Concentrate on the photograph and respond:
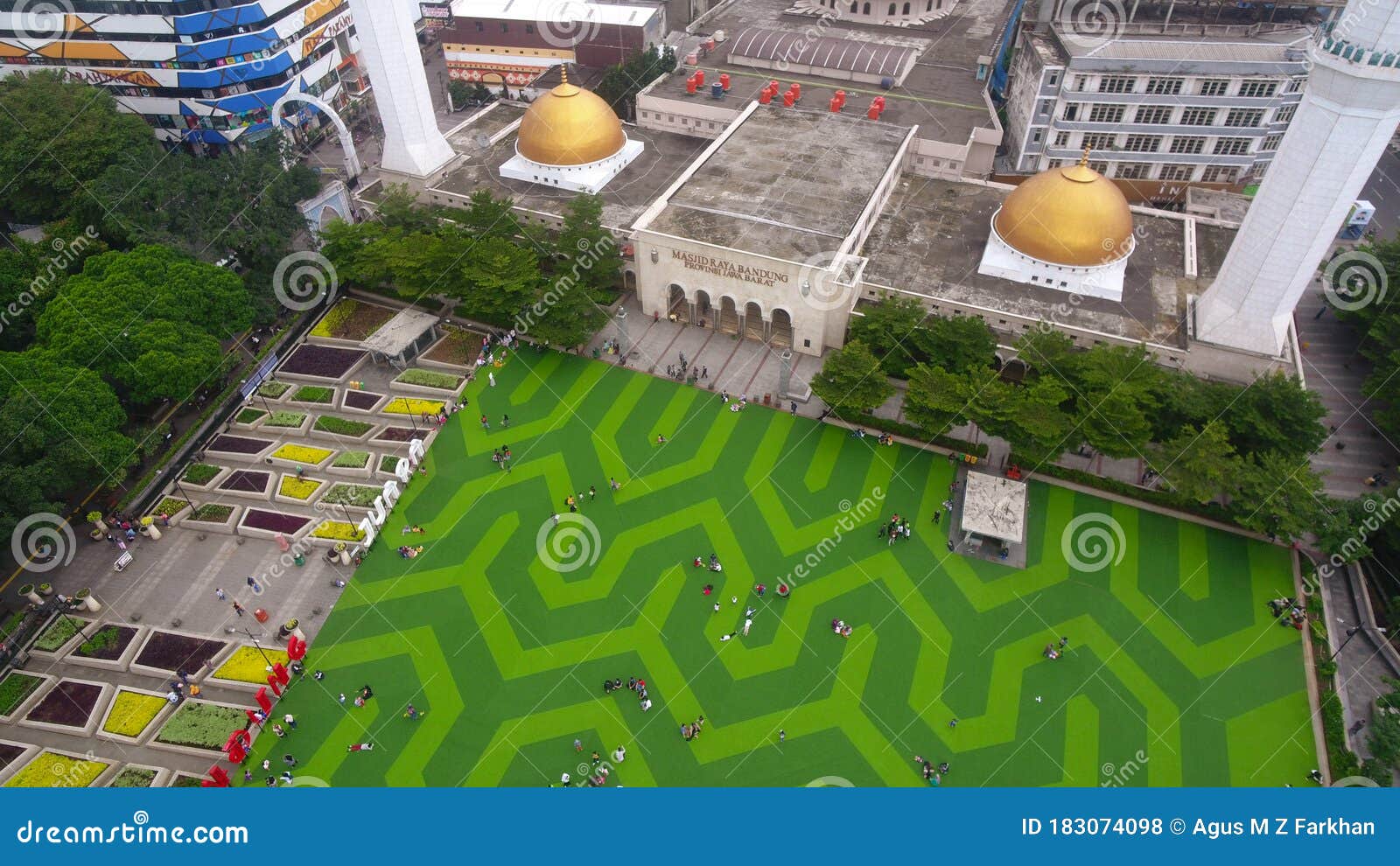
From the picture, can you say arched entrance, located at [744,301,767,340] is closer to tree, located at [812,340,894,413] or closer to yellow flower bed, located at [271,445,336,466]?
tree, located at [812,340,894,413]

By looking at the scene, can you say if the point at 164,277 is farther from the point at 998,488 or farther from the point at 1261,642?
the point at 1261,642

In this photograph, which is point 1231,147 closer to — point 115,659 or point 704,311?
point 704,311

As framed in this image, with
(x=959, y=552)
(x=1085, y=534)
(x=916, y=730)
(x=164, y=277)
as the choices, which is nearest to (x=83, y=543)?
(x=164, y=277)

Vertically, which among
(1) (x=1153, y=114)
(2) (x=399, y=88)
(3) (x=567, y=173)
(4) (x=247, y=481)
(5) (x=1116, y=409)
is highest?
(2) (x=399, y=88)

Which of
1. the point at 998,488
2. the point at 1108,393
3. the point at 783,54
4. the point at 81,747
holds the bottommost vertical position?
the point at 81,747

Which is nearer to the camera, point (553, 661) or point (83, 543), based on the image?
point (553, 661)

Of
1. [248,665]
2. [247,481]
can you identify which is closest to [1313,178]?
[248,665]

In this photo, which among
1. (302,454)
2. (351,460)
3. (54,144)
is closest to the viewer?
(351,460)
